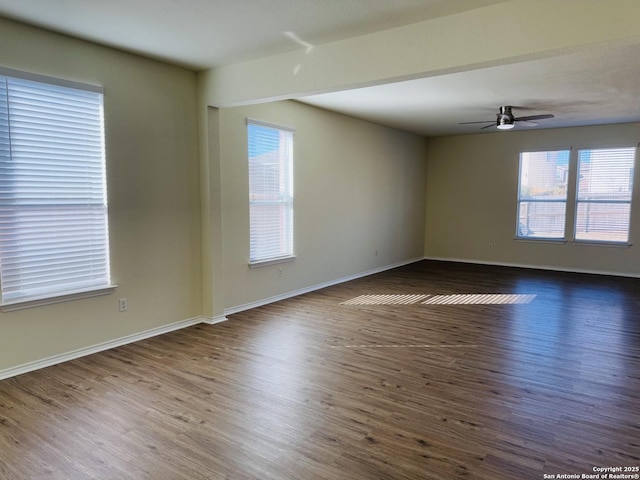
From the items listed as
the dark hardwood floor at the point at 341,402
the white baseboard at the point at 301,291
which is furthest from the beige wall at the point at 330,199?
the dark hardwood floor at the point at 341,402

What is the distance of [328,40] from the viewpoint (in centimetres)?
343

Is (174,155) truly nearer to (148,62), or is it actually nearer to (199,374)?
(148,62)

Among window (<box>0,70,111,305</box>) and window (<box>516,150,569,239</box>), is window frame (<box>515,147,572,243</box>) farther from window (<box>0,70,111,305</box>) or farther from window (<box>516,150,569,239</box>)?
window (<box>0,70,111,305</box>)

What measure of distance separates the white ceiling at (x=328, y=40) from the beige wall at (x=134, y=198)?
0.60ft

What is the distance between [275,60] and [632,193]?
6.78 meters

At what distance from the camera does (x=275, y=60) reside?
3.82 m

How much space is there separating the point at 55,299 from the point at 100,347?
0.61 meters

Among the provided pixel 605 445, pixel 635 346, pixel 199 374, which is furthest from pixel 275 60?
pixel 635 346

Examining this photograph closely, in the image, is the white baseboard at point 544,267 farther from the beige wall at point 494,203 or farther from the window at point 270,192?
the window at point 270,192

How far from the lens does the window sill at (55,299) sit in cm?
323

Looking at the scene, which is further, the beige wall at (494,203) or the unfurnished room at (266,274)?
the beige wall at (494,203)

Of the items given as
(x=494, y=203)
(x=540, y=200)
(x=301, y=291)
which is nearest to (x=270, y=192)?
(x=301, y=291)

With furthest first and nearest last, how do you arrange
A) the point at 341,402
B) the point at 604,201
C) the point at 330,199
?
the point at 604,201 → the point at 330,199 → the point at 341,402

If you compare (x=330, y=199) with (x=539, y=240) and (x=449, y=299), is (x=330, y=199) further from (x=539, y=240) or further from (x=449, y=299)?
(x=539, y=240)
